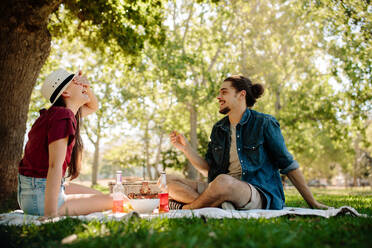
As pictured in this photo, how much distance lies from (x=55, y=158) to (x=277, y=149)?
9.16 ft

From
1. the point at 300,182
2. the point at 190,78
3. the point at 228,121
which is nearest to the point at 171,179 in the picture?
the point at 228,121

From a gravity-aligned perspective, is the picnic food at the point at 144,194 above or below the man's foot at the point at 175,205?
above

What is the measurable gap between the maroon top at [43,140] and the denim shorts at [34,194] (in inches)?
2.5

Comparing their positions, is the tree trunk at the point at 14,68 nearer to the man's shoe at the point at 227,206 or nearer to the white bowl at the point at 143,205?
the white bowl at the point at 143,205

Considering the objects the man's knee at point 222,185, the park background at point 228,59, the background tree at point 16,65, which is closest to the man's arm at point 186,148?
the man's knee at point 222,185

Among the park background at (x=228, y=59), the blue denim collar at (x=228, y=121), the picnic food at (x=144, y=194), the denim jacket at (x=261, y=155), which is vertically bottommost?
the picnic food at (x=144, y=194)

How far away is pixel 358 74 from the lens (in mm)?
13984

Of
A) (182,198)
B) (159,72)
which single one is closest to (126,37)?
(182,198)

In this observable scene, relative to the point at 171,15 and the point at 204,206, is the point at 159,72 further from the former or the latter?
the point at 204,206

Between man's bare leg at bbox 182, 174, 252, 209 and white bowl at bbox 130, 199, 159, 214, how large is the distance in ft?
2.08

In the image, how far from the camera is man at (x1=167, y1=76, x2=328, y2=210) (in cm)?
403

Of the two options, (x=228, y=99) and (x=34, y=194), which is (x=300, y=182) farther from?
(x=34, y=194)

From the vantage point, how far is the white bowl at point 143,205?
3.91 m

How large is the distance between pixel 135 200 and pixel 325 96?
15.9 meters
